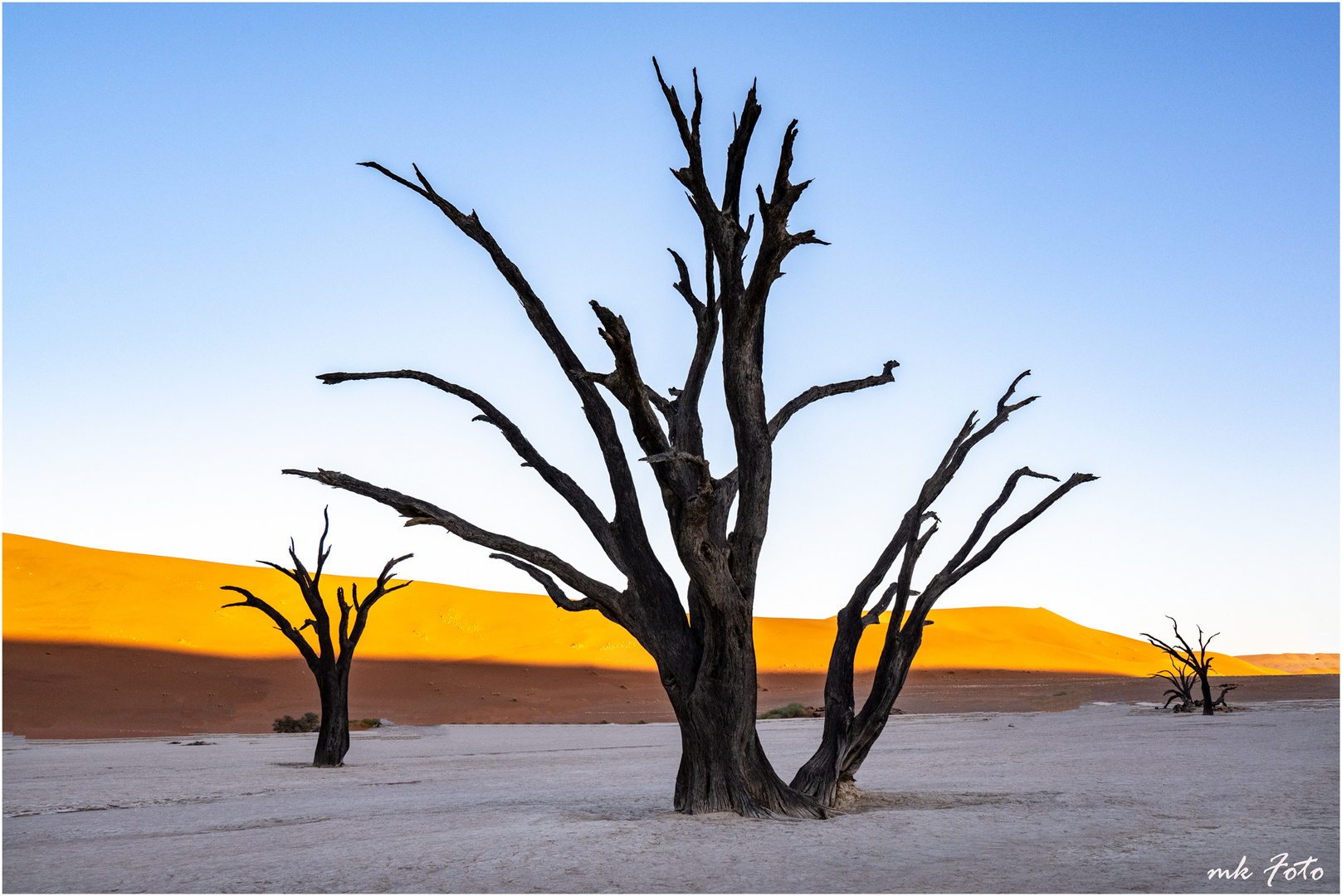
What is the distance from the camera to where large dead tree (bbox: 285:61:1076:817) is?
7434mm

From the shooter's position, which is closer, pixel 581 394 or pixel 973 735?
pixel 581 394

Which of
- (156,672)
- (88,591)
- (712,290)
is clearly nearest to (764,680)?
(156,672)

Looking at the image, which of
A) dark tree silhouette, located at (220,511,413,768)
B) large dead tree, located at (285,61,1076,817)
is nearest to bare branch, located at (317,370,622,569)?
large dead tree, located at (285,61,1076,817)

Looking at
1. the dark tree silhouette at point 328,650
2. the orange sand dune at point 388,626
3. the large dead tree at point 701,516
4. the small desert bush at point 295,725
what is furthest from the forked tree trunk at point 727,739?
the orange sand dune at point 388,626

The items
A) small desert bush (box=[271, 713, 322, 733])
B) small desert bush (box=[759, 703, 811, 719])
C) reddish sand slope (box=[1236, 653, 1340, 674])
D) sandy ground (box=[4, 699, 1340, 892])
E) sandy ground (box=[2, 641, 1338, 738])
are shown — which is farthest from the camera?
reddish sand slope (box=[1236, 653, 1340, 674])

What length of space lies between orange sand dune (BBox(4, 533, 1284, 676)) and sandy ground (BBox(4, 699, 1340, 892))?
1322 inches

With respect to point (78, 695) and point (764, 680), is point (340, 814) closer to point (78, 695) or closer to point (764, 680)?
point (78, 695)

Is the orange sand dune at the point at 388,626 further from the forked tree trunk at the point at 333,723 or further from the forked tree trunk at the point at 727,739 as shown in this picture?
the forked tree trunk at the point at 727,739

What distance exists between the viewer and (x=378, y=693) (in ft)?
131

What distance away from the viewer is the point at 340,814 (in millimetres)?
8805

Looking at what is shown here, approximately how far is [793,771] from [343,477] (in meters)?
8.07
